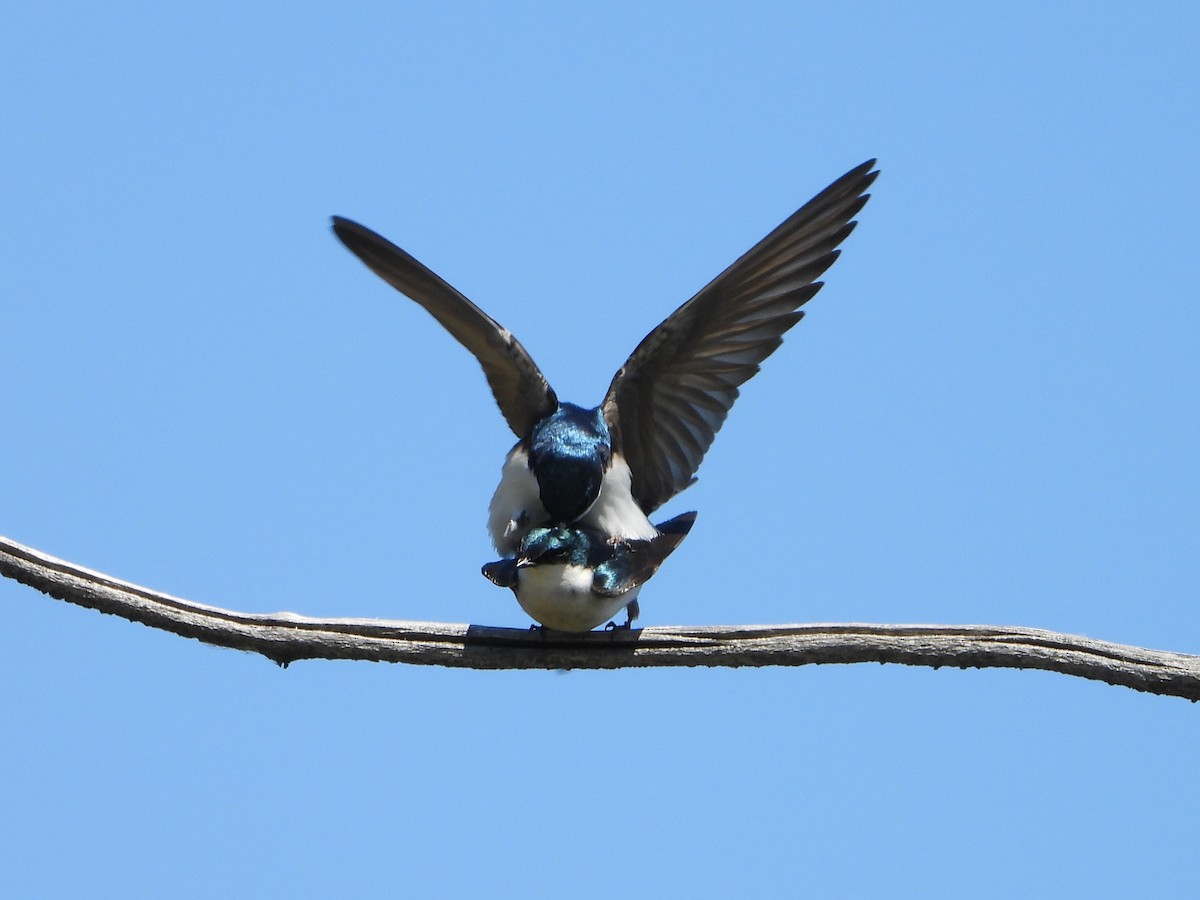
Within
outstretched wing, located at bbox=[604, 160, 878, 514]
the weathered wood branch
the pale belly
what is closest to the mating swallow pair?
outstretched wing, located at bbox=[604, 160, 878, 514]

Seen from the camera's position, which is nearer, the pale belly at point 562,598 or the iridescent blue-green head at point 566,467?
the pale belly at point 562,598

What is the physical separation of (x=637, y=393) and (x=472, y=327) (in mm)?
595

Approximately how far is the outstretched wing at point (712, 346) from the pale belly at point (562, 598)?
34.1 inches

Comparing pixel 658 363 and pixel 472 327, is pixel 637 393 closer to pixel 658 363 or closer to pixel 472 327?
pixel 658 363

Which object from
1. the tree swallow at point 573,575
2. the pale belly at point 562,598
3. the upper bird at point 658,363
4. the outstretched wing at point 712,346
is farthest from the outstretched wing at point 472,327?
the pale belly at point 562,598

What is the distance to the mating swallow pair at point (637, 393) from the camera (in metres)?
4.32

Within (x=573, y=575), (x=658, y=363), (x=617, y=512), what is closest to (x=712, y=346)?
(x=658, y=363)

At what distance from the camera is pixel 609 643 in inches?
161

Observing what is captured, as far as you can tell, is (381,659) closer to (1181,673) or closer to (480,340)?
(480,340)

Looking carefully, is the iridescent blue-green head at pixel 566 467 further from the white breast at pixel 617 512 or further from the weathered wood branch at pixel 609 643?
the weathered wood branch at pixel 609 643

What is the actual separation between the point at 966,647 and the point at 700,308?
5.01 feet

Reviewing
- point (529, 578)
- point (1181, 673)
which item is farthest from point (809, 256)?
point (1181, 673)

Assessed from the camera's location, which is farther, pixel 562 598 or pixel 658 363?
pixel 658 363

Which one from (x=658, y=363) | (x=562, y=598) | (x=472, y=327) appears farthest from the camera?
(x=658, y=363)
